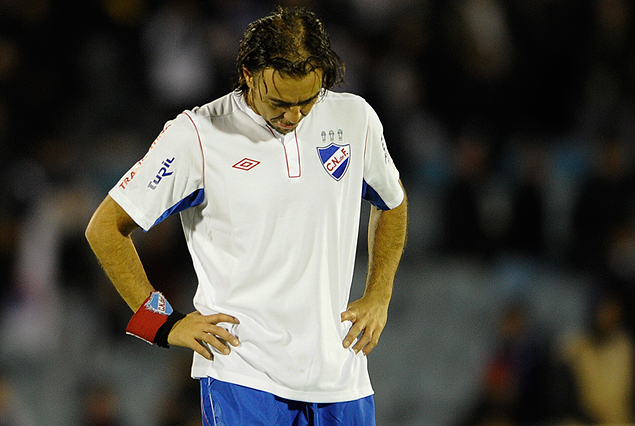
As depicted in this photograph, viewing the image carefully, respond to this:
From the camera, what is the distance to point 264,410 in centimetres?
279

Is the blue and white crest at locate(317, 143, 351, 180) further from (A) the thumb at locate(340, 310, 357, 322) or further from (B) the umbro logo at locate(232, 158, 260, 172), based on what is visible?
(A) the thumb at locate(340, 310, 357, 322)

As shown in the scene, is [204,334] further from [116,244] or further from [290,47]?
[290,47]

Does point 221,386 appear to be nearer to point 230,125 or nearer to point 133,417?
point 230,125

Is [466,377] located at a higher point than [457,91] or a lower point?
lower

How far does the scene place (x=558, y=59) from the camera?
8.25 meters

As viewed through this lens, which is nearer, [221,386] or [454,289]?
[221,386]

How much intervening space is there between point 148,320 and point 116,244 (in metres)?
0.29

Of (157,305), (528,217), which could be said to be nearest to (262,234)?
(157,305)

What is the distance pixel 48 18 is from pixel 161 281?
2.67 meters

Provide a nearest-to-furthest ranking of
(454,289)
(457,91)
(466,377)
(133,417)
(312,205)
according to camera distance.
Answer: (312,205)
(133,417)
(466,377)
(454,289)
(457,91)

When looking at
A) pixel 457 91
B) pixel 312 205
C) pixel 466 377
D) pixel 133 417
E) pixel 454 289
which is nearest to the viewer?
pixel 312 205

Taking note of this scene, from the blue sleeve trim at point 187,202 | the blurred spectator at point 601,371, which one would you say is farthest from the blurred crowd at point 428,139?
the blue sleeve trim at point 187,202

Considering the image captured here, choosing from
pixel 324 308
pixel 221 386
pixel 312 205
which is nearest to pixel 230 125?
pixel 312 205

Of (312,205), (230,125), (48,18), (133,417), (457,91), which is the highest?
(48,18)
